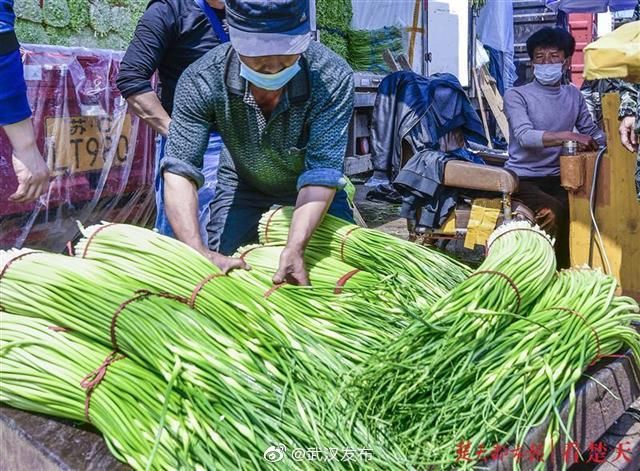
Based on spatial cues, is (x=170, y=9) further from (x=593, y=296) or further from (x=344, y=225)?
(x=593, y=296)

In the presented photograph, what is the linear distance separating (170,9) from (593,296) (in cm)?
229

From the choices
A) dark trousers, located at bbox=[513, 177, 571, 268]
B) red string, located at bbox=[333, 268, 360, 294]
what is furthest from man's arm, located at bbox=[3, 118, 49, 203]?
dark trousers, located at bbox=[513, 177, 571, 268]

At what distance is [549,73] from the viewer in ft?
14.3

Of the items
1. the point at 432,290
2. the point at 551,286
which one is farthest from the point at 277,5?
the point at 551,286

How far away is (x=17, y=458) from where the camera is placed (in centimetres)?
158

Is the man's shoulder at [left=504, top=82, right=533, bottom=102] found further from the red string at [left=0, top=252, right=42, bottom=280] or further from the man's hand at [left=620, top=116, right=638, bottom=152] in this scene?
the red string at [left=0, top=252, right=42, bottom=280]

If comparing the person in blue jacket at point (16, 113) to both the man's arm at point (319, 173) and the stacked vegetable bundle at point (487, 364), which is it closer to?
the man's arm at point (319, 173)

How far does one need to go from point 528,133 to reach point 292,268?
8.65 ft

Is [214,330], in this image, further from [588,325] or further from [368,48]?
[368,48]

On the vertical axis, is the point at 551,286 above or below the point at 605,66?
below

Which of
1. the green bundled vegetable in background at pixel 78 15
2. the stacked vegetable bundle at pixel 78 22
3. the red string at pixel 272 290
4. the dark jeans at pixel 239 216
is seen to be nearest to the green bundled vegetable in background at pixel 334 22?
the stacked vegetable bundle at pixel 78 22

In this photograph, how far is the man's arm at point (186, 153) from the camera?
2.30 m

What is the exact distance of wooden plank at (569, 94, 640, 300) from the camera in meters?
3.44

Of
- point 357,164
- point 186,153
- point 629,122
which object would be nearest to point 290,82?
point 186,153
